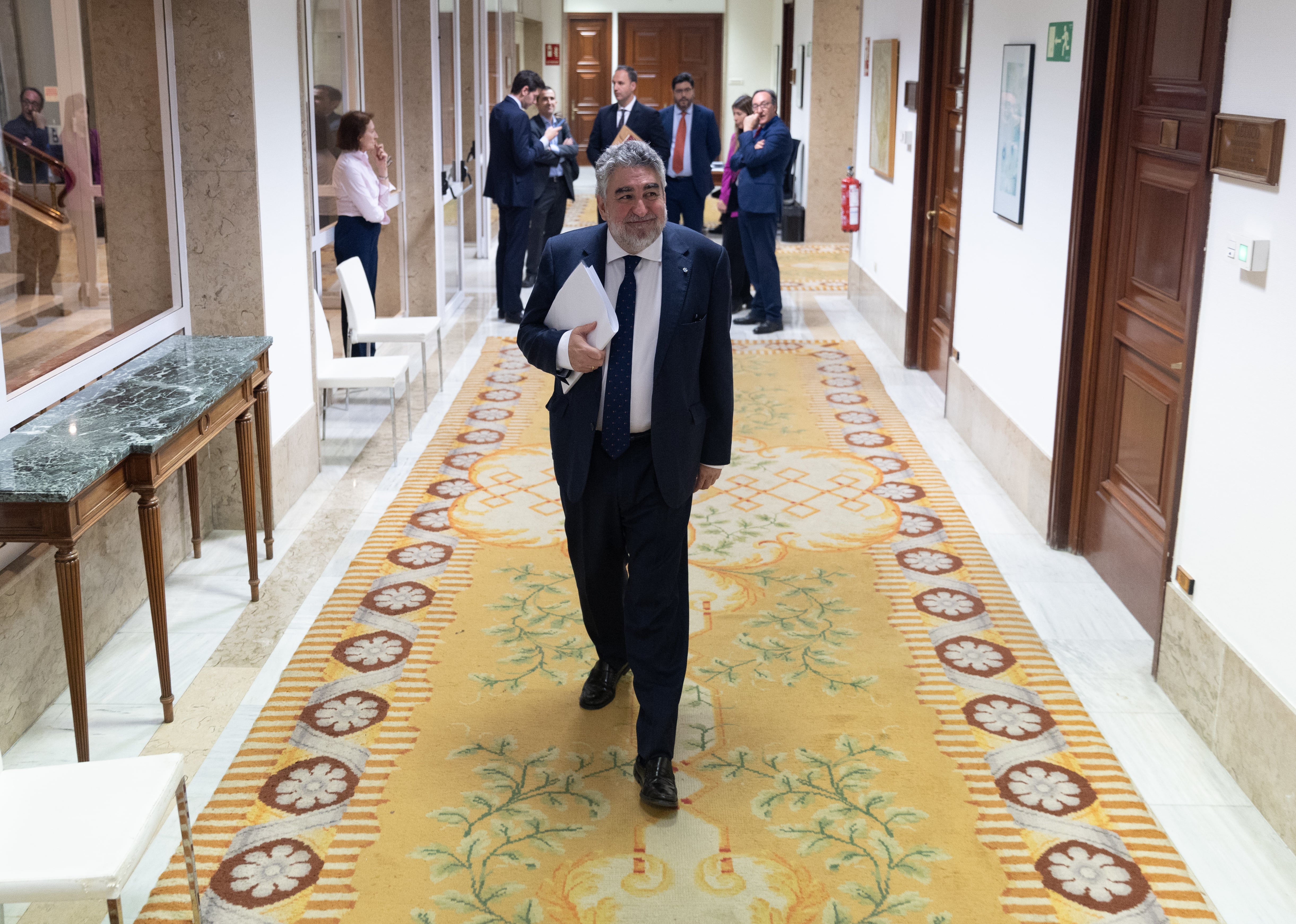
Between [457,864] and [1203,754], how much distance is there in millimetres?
2232

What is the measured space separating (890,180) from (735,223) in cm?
149

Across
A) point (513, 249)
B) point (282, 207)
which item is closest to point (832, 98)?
point (513, 249)

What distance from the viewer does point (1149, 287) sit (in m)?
4.74

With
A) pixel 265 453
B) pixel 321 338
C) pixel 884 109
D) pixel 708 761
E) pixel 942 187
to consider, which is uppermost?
pixel 884 109

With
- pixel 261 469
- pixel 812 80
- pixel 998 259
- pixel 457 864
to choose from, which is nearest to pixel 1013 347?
pixel 998 259

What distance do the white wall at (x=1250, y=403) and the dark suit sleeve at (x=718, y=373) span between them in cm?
149

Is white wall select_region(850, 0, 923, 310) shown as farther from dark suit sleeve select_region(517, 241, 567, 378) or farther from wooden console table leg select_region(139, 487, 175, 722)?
wooden console table leg select_region(139, 487, 175, 722)

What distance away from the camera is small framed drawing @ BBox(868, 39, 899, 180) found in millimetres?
9609

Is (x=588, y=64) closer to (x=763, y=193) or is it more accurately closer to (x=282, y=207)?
(x=763, y=193)

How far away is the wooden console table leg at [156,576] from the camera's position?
373 centimetres

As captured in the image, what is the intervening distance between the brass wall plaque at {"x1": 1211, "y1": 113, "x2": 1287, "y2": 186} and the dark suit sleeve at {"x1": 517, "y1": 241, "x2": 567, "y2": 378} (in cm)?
157

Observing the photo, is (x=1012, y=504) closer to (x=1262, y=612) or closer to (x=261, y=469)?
(x=1262, y=612)

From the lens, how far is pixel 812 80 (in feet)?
47.0

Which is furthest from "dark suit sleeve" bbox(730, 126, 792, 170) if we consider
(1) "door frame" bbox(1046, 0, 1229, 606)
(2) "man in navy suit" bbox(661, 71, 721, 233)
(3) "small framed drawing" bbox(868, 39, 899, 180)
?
(1) "door frame" bbox(1046, 0, 1229, 606)
